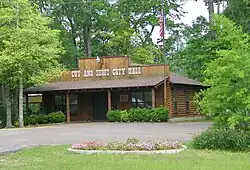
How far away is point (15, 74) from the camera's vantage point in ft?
105

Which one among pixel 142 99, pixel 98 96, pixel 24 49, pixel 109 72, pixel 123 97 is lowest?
pixel 142 99

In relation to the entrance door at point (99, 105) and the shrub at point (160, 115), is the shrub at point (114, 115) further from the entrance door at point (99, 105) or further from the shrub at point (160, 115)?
the entrance door at point (99, 105)

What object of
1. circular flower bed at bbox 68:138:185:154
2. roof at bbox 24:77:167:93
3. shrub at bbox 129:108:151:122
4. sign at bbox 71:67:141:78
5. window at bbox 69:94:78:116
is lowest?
circular flower bed at bbox 68:138:185:154

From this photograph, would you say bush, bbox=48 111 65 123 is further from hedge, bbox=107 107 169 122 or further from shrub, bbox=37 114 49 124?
hedge, bbox=107 107 169 122

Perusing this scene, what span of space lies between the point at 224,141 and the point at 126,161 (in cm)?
430

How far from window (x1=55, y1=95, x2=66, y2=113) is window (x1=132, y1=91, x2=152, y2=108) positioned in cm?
601

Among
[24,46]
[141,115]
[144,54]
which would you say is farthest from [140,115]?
[144,54]

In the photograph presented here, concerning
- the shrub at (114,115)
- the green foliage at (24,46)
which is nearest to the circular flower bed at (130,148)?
the green foliage at (24,46)

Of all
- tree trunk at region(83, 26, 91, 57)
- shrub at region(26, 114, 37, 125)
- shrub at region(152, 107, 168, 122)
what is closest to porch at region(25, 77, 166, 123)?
shrub at region(152, 107, 168, 122)

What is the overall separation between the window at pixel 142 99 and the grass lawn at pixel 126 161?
2155 cm

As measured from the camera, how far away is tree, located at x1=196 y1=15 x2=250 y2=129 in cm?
1562

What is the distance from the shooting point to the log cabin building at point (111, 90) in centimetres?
3483

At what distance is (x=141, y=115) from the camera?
108 ft

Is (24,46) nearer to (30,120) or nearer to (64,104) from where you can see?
(30,120)
